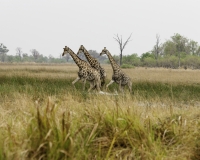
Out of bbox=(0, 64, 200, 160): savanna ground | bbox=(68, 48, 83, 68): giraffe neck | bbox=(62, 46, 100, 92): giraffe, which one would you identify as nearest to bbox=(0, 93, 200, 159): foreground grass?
bbox=(0, 64, 200, 160): savanna ground

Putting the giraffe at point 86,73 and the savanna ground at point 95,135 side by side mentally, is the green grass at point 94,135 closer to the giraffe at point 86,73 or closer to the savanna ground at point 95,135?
the savanna ground at point 95,135

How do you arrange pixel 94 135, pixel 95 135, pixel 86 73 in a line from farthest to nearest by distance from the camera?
pixel 86 73 → pixel 95 135 → pixel 94 135

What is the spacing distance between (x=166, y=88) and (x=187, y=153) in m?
9.89

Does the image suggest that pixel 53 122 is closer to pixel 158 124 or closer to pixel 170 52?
pixel 158 124

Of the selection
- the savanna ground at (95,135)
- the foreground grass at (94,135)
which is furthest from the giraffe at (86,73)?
the foreground grass at (94,135)

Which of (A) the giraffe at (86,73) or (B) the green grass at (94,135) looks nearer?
(B) the green grass at (94,135)

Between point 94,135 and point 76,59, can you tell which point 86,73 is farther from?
point 94,135

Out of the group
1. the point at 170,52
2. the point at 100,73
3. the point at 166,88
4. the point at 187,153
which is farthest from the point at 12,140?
the point at 170,52

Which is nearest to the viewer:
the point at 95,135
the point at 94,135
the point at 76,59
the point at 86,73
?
the point at 94,135

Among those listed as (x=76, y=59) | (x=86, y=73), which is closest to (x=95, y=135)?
(x=86, y=73)

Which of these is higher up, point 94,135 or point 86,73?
point 86,73

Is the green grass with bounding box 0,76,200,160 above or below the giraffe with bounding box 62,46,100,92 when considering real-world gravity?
below

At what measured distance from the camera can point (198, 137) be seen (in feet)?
13.9

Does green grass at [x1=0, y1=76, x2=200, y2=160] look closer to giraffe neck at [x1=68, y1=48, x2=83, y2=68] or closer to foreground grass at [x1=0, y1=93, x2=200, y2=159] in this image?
foreground grass at [x1=0, y1=93, x2=200, y2=159]
